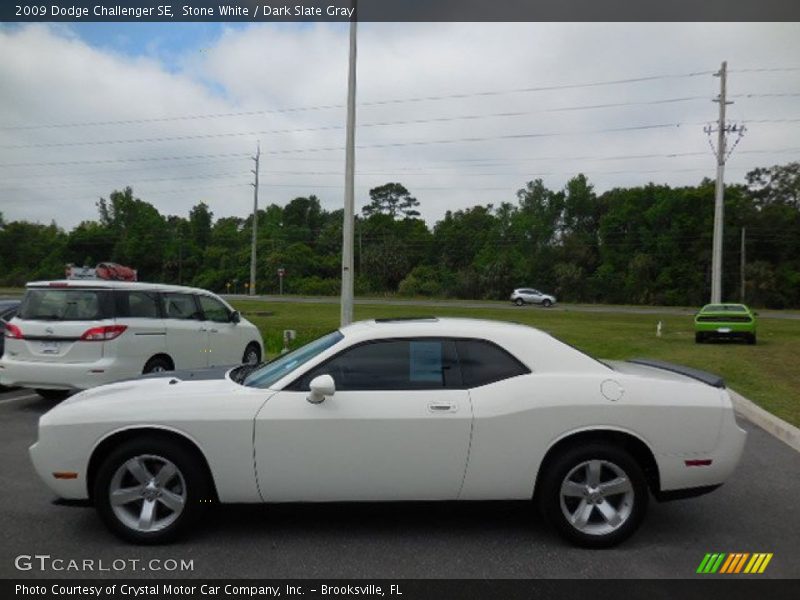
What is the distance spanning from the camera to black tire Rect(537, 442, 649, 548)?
13.4ft

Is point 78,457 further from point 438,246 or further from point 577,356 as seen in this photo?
point 438,246

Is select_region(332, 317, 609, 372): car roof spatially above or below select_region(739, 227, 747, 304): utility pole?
below

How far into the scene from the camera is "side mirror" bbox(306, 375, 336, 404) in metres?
4.01

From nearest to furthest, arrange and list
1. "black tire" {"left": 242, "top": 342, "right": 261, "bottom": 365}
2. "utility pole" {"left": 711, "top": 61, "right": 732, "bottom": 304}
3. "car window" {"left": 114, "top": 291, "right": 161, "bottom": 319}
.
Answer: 1. "car window" {"left": 114, "top": 291, "right": 161, "bottom": 319}
2. "black tire" {"left": 242, "top": 342, "right": 261, "bottom": 365}
3. "utility pole" {"left": 711, "top": 61, "right": 732, "bottom": 304}

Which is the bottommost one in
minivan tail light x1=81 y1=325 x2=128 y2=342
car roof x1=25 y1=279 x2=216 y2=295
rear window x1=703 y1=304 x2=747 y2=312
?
rear window x1=703 y1=304 x2=747 y2=312

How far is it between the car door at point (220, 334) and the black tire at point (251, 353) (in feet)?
0.60

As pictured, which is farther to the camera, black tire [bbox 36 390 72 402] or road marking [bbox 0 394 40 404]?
black tire [bbox 36 390 72 402]

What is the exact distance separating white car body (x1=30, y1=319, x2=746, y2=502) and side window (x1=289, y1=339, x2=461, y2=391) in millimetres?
80

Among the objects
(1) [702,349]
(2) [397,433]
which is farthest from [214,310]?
(1) [702,349]

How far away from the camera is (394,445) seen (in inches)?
160

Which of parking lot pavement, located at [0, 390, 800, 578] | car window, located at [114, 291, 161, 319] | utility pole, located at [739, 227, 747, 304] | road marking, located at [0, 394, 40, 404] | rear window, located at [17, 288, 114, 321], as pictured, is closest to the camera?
parking lot pavement, located at [0, 390, 800, 578]

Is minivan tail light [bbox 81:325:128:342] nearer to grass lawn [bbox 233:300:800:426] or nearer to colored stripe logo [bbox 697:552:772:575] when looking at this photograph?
colored stripe logo [bbox 697:552:772:575]

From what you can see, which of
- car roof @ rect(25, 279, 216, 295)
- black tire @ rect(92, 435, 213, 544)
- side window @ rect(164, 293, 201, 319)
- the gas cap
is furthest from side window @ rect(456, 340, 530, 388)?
side window @ rect(164, 293, 201, 319)

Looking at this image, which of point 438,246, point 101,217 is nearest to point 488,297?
point 438,246
